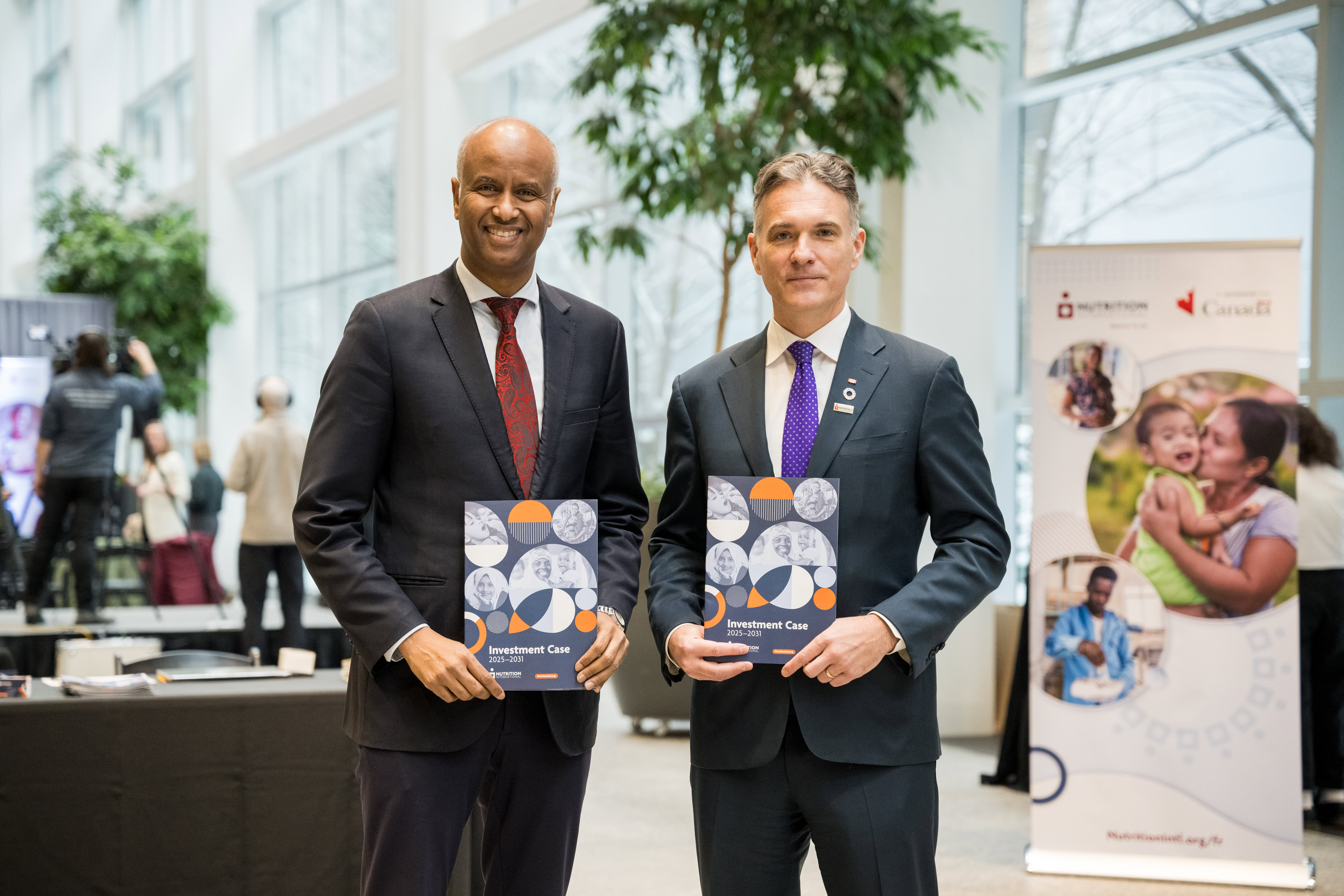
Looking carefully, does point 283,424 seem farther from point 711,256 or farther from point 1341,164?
point 1341,164

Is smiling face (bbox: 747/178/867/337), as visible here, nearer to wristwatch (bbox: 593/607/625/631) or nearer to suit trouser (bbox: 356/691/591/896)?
wristwatch (bbox: 593/607/625/631)

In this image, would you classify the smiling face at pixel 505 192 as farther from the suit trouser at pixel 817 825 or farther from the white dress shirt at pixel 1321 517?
the white dress shirt at pixel 1321 517

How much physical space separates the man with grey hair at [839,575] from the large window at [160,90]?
45.9 ft

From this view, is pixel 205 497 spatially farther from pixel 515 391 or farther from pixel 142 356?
pixel 515 391

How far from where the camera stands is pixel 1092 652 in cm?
418

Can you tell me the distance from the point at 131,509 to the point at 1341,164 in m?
9.55

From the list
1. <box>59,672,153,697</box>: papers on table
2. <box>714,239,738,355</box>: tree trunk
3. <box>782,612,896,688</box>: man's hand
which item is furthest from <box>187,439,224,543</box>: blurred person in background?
<box>782,612,896,688</box>: man's hand

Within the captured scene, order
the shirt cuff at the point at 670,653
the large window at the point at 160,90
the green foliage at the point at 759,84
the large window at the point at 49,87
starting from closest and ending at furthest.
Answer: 1. the shirt cuff at the point at 670,653
2. the green foliage at the point at 759,84
3. the large window at the point at 160,90
4. the large window at the point at 49,87

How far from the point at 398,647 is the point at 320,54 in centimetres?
1208

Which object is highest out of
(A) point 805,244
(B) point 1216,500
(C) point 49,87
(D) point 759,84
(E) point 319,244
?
(C) point 49,87

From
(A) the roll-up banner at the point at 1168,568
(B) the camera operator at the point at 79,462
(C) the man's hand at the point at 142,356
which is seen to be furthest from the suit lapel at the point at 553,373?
(C) the man's hand at the point at 142,356

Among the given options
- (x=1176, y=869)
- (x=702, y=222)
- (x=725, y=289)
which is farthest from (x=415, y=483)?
(x=702, y=222)

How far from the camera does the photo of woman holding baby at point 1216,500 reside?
4008 mm

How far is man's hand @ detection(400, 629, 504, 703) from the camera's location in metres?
1.74
